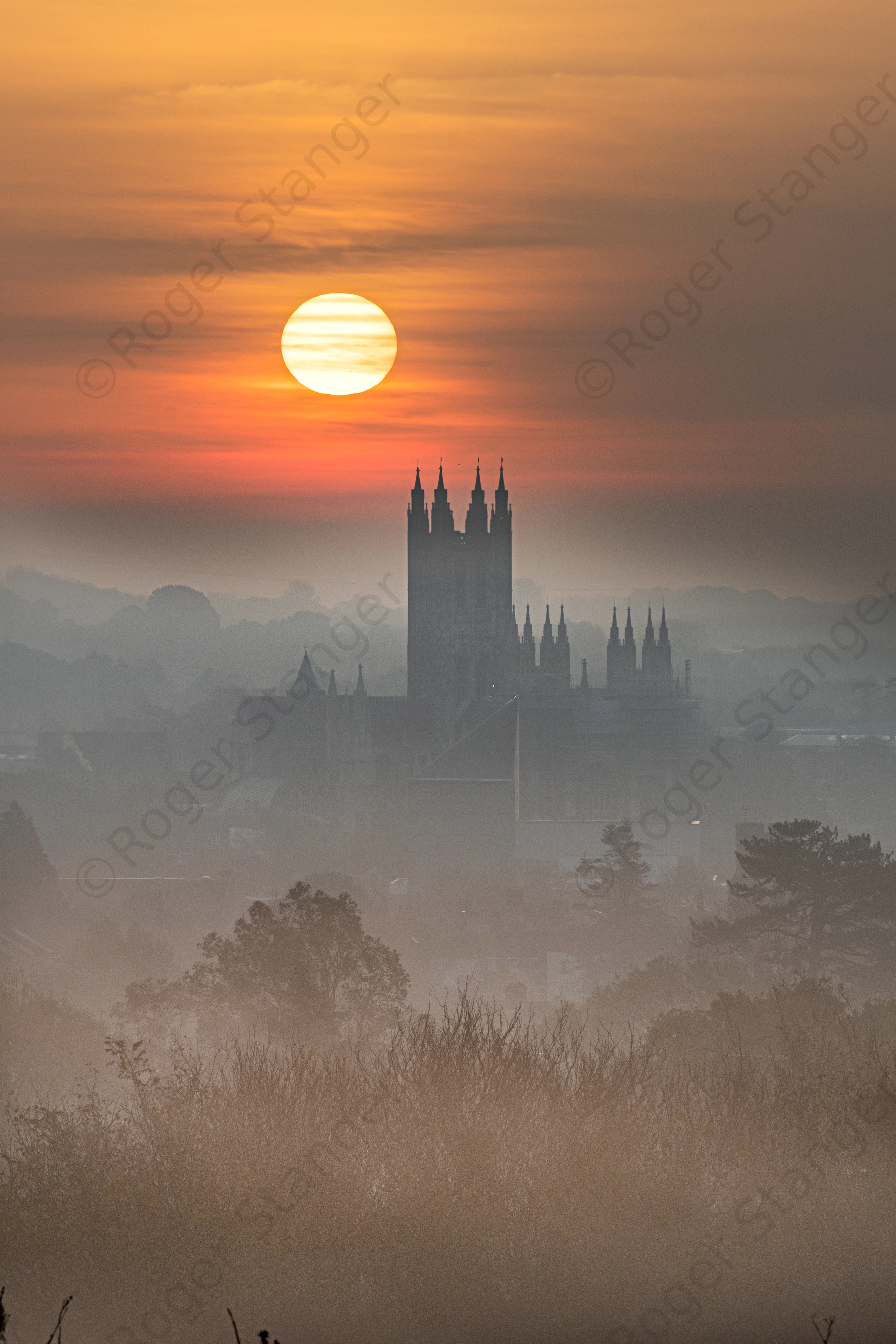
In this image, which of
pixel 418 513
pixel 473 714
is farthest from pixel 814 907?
pixel 418 513

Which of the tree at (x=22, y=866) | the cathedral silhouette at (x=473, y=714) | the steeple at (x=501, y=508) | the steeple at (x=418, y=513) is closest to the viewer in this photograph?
the tree at (x=22, y=866)

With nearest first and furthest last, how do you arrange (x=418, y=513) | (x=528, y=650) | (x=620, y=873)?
(x=620, y=873)
(x=528, y=650)
(x=418, y=513)

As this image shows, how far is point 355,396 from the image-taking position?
40.6m

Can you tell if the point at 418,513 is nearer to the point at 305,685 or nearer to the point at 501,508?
the point at 501,508

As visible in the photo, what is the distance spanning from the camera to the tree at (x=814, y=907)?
971 inches

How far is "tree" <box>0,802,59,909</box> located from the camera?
1527 inches

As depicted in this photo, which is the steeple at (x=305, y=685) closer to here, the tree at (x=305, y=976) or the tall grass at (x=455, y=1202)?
the tree at (x=305, y=976)

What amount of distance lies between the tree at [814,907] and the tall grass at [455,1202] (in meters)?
9.88

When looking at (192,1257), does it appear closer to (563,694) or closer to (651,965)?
(651,965)

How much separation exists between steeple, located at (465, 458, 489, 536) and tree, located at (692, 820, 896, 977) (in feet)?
148

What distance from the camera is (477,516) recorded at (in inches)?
2736

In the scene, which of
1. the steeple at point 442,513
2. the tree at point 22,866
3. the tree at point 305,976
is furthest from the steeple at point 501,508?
the tree at point 305,976

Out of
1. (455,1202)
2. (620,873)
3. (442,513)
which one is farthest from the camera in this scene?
(442,513)

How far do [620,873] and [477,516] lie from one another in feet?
105
